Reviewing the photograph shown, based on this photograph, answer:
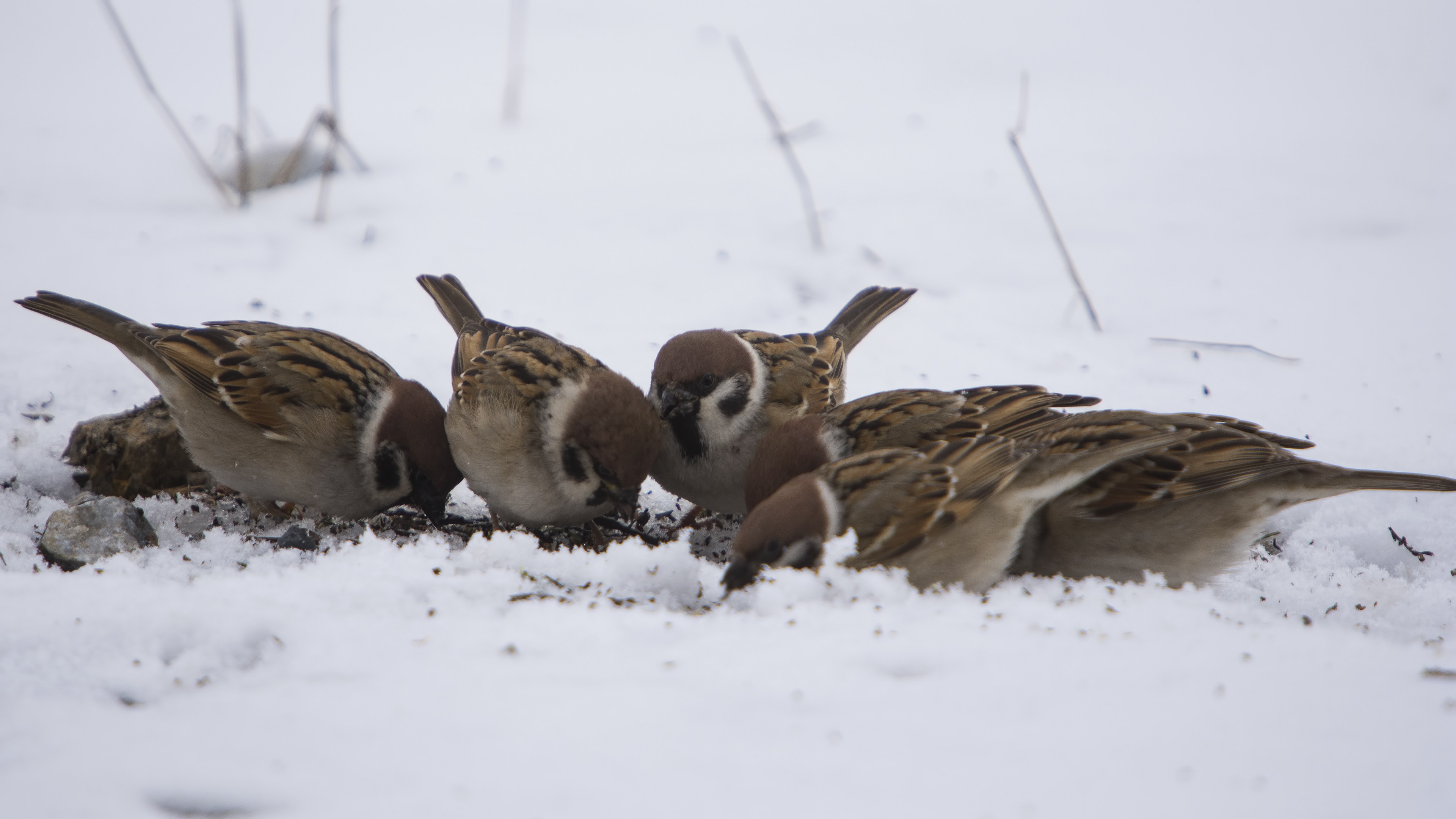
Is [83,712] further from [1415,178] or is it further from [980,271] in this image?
[1415,178]

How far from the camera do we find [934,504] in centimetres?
258

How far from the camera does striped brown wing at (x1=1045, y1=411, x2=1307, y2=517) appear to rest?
278 cm

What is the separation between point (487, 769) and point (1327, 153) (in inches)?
257

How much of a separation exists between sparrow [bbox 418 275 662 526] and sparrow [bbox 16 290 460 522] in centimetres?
15

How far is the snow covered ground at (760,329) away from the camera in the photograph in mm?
1554

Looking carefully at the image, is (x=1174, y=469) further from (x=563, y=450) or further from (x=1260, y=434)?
(x=563, y=450)

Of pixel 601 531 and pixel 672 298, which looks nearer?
pixel 601 531

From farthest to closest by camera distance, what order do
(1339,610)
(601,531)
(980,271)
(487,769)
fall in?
(980,271) → (601,531) → (1339,610) → (487,769)

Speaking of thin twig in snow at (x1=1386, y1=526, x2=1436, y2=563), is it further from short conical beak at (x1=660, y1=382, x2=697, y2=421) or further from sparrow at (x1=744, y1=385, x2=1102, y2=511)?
short conical beak at (x1=660, y1=382, x2=697, y2=421)

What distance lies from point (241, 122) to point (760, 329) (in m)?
2.97

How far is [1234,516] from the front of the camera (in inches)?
111

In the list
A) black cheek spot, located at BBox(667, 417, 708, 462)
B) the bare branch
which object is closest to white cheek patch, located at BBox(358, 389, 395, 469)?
black cheek spot, located at BBox(667, 417, 708, 462)

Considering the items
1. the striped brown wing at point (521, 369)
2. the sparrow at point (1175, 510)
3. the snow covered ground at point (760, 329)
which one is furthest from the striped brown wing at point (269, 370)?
the sparrow at point (1175, 510)

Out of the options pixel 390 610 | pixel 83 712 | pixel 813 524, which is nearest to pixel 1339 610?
pixel 813 524
